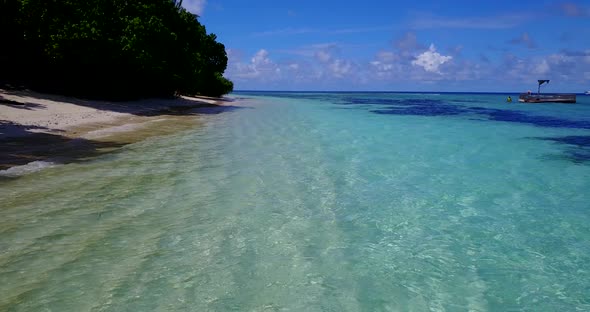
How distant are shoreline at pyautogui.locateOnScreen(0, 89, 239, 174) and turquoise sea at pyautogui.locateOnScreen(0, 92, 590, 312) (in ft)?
4.62

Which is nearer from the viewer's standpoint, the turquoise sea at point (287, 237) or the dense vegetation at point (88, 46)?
the turquoise sea at point (287, 237)

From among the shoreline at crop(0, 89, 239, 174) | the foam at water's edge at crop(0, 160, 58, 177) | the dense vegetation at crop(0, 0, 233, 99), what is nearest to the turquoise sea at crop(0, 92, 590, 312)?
the foam at water's edge at crop(0, 160, 58, 177)

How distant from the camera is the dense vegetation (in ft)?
103

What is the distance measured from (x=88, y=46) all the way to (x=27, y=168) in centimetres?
2187

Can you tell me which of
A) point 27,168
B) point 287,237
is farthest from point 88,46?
point 287,237

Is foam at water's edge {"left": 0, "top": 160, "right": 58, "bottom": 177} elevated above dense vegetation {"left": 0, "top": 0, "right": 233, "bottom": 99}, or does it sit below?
below

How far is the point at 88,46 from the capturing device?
3136 cm

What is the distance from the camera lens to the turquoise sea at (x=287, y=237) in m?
5.53

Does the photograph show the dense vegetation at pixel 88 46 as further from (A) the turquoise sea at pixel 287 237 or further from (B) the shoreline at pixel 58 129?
(A) the turquoise sea at pixel 287 237

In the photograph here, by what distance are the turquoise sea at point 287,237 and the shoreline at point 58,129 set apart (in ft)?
4.62

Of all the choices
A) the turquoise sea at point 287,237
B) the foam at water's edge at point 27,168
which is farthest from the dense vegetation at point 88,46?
the foam at water's edge at point 27,168

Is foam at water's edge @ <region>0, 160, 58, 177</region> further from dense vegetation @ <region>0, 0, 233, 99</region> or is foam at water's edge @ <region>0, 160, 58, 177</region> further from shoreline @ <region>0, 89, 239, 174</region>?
dense vegetation @ <region>0, 0, 233, 99</region>

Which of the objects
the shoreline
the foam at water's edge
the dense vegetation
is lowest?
the foam at water's edge

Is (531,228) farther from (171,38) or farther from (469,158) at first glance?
(171,38)
